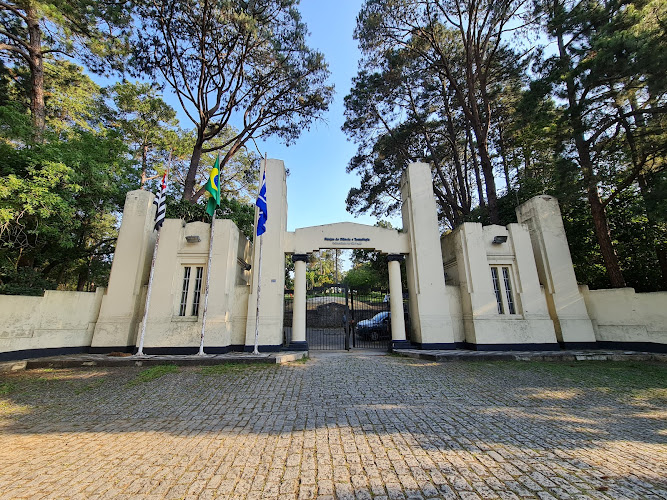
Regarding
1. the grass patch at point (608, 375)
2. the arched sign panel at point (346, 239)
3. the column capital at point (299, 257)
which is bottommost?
the grass patch at point (608, 375)

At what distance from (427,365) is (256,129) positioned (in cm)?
1607

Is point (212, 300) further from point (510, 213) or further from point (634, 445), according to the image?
point (510, 213)

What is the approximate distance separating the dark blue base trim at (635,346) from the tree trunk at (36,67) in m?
22.9

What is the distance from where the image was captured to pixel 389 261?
11.9 meters

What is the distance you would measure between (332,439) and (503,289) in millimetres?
10130

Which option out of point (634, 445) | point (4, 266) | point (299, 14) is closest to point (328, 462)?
point (634, 445)

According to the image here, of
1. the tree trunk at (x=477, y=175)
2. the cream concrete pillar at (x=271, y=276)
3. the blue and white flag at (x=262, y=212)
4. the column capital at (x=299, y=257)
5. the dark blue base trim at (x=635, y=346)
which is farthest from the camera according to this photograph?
the tree trunk at (x=477, y=175)

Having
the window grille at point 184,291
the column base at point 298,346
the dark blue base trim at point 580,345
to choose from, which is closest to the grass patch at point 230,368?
the column base at point 298,346

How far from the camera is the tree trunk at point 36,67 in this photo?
11690 millimetres

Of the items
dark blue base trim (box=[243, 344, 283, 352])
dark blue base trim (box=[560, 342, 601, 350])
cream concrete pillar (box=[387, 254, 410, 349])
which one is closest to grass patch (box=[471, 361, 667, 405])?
dark blue base trim (box=[560, 342, 601, 350])

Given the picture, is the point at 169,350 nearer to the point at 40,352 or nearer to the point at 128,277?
the point at 128,277

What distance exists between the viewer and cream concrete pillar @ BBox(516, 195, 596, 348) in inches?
413

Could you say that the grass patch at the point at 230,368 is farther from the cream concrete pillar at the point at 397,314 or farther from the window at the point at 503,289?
the window at the point at 503,289

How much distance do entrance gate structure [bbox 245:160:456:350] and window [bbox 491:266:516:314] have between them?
6.98 ft
